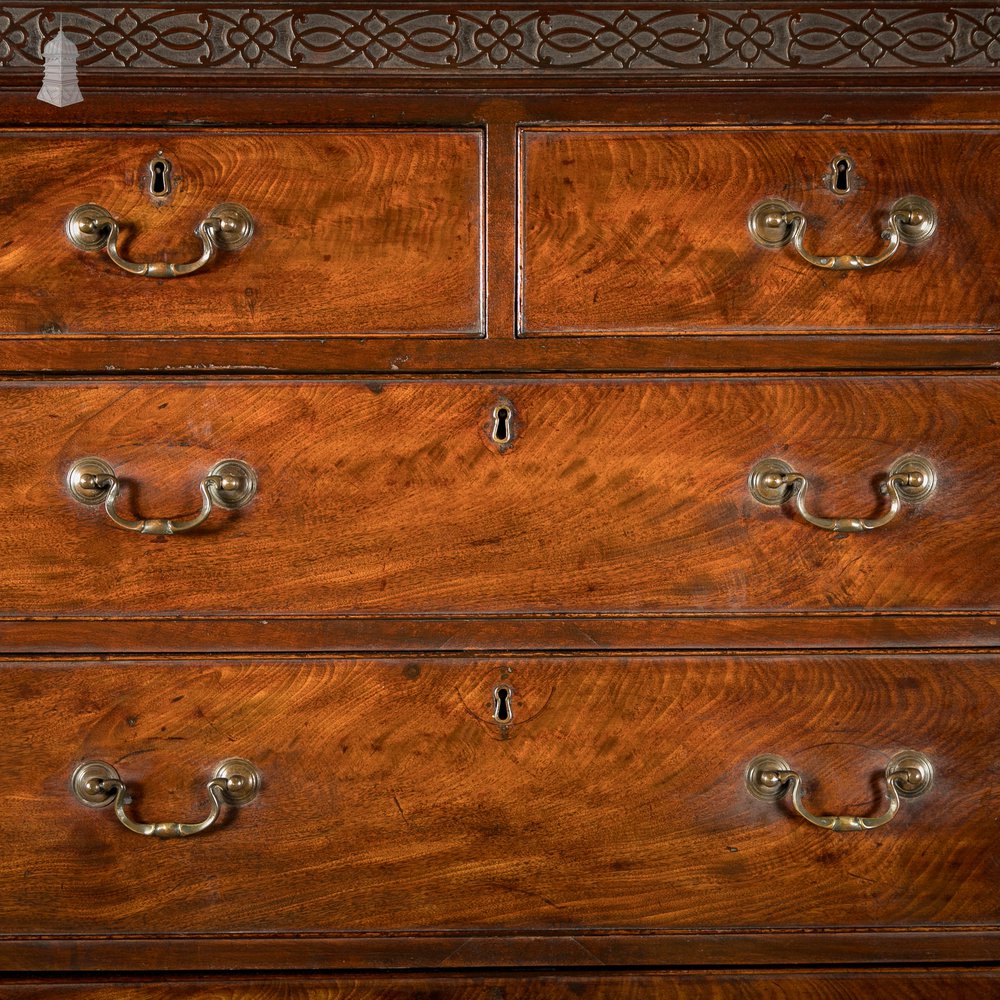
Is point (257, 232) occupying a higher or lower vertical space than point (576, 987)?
higher

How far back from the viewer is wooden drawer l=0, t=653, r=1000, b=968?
83 centimetres

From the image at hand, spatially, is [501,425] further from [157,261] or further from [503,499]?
[157,261]

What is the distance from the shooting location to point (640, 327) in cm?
83

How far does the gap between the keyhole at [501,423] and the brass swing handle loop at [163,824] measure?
35cm

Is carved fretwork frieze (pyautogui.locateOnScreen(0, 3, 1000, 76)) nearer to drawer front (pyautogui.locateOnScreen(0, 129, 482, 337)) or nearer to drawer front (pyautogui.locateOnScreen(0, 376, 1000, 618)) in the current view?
drawer front (pyautogui.locateOnScreen(0, 129, 482, 337))

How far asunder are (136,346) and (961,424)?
70 cm

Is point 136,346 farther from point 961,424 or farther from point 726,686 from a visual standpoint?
point 961,424

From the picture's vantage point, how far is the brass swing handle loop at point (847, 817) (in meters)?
0.81

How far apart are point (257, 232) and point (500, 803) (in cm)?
53

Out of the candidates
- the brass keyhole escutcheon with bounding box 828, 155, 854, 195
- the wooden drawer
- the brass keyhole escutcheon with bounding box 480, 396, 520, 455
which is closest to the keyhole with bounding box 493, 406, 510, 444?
the brass keyhole escutcheon with bounding box 480, 396, 520, 455

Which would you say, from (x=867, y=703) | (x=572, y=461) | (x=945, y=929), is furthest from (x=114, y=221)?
(x=945, y=929)

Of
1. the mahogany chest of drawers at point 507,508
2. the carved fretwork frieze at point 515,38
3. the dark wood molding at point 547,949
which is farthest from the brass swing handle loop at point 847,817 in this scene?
the carved fretwork frieze at point 515,38

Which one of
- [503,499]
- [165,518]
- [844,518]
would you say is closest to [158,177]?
[165,518]

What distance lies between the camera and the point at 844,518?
0.82 meters
